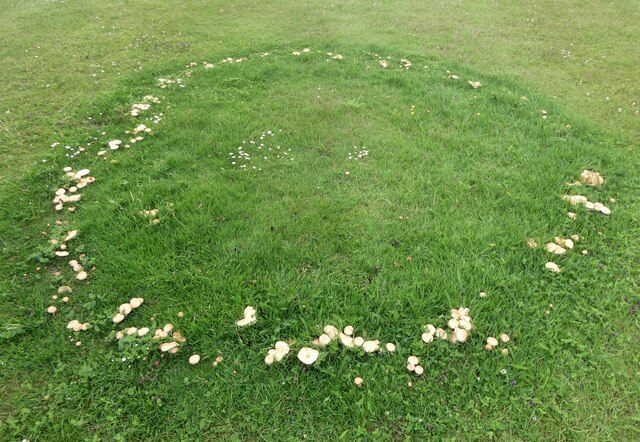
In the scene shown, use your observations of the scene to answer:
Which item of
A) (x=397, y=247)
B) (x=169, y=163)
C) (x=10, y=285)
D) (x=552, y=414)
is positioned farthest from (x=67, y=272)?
(x=552, y=414)

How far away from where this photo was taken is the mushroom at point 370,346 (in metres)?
3.15

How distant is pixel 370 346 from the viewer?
124 inches

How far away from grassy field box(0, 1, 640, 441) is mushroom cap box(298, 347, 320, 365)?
0.11 m

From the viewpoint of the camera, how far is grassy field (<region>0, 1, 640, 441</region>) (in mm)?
2918

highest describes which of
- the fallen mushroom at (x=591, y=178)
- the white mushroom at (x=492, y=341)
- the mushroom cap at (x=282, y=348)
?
the fallen mushroom at (x=591, y=178)

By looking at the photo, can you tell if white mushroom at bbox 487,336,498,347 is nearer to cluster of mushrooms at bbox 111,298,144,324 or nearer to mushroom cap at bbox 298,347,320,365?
mushroom cap at bbox 298,347,320,365

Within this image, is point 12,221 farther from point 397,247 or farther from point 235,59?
point 235,59

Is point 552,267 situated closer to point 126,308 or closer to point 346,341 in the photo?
point 346,341

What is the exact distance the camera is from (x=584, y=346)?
3.21 m

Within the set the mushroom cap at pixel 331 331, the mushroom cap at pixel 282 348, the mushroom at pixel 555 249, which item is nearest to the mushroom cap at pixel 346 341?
the mushroom cap at pixel 331 331

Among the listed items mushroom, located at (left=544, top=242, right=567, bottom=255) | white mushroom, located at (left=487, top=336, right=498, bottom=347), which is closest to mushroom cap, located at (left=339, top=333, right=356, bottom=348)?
white mushroom, located at (left=487, top=336, right=498, bottom=347)

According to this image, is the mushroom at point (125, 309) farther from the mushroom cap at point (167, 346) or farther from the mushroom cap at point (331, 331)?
the mushroom cap at point (331, 331)

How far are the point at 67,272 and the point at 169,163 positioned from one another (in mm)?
1758

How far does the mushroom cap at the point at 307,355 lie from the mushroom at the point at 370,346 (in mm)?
373
